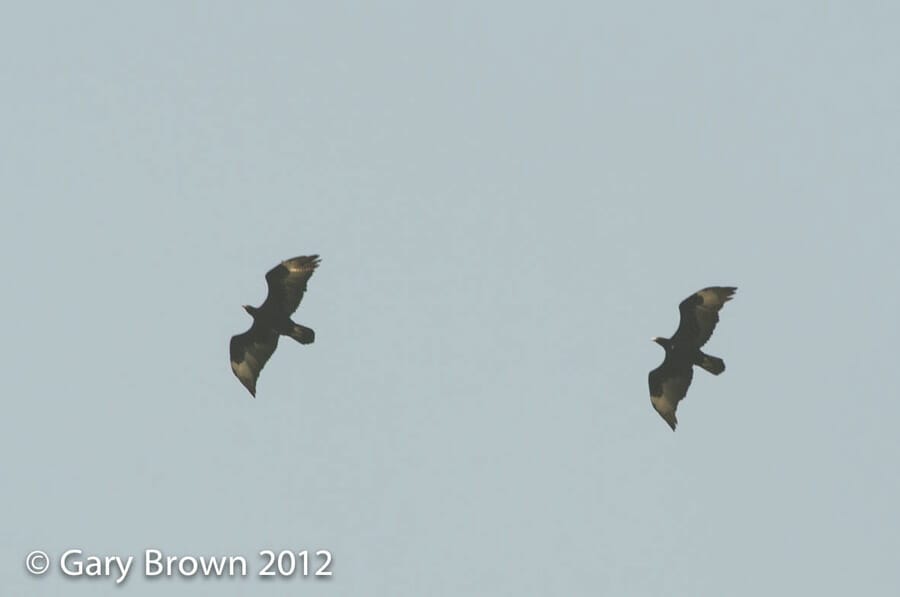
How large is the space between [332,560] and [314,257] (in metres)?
8.19

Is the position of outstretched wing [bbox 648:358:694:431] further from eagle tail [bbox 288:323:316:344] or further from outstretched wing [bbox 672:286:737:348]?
eagle tail [bbox 288:323:316:344]

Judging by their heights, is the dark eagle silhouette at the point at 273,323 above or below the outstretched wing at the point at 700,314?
above

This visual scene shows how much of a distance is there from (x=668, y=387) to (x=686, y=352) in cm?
155

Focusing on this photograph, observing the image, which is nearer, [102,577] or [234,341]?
[102,577]

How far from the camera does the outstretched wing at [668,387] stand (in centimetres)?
5509

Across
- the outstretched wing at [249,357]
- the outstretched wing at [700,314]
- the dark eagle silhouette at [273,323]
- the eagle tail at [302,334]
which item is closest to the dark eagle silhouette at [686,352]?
the outstretched wing at [700,314]

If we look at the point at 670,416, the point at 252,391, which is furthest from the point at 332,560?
the point at 670,416

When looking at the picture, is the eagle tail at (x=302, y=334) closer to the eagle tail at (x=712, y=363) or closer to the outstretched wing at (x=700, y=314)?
the outstretched wing at (x=700, y=314)

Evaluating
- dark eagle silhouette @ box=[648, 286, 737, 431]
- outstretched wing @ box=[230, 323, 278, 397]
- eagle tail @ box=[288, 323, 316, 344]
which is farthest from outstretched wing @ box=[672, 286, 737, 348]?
outstretched wing @ box=[230, 323, 278, 397]

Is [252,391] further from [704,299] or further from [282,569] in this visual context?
[704,299]

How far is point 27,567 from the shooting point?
172 feet

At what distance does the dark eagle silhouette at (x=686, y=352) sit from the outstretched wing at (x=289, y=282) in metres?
9.87

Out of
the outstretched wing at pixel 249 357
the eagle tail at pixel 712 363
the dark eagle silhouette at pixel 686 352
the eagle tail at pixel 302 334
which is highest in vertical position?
the outstretched wing at pixel 249 357

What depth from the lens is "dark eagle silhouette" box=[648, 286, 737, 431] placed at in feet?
174
